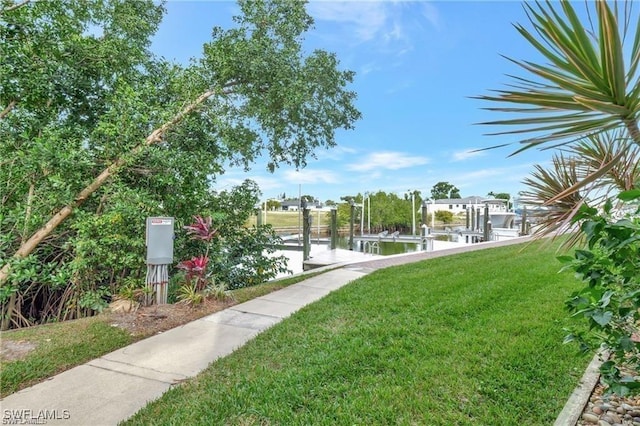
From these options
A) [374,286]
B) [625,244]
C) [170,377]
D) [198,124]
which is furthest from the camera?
[198,124]

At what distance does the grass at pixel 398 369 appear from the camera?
88.9 inches

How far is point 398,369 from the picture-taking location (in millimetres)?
2793

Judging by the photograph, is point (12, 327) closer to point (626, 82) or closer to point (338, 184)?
point (626, 82)

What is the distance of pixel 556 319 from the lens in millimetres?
3725

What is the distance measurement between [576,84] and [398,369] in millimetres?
2281

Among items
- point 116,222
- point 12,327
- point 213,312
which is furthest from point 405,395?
point 12,327

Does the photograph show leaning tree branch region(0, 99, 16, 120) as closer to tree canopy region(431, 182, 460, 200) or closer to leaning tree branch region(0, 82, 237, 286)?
leaning tree branch region(0, 82, 237, 286)

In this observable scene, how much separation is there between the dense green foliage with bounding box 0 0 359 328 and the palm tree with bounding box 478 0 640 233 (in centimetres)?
484

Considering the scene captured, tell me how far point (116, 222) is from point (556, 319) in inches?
217

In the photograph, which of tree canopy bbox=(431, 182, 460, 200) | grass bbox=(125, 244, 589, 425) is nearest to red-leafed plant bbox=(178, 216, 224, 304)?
grass bbox=(125, 244, 589, 425)

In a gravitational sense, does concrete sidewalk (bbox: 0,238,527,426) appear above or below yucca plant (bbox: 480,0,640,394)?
below

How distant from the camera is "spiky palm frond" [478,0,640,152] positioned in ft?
4.51

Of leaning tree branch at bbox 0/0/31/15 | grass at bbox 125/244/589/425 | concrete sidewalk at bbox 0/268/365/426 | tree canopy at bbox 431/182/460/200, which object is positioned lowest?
concrete sidewalk at bbox 0/268/365/426

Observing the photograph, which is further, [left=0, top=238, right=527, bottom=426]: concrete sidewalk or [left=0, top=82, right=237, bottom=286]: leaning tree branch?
[left=0, top=82, right=237, bottom=286]: leaning tree branch
